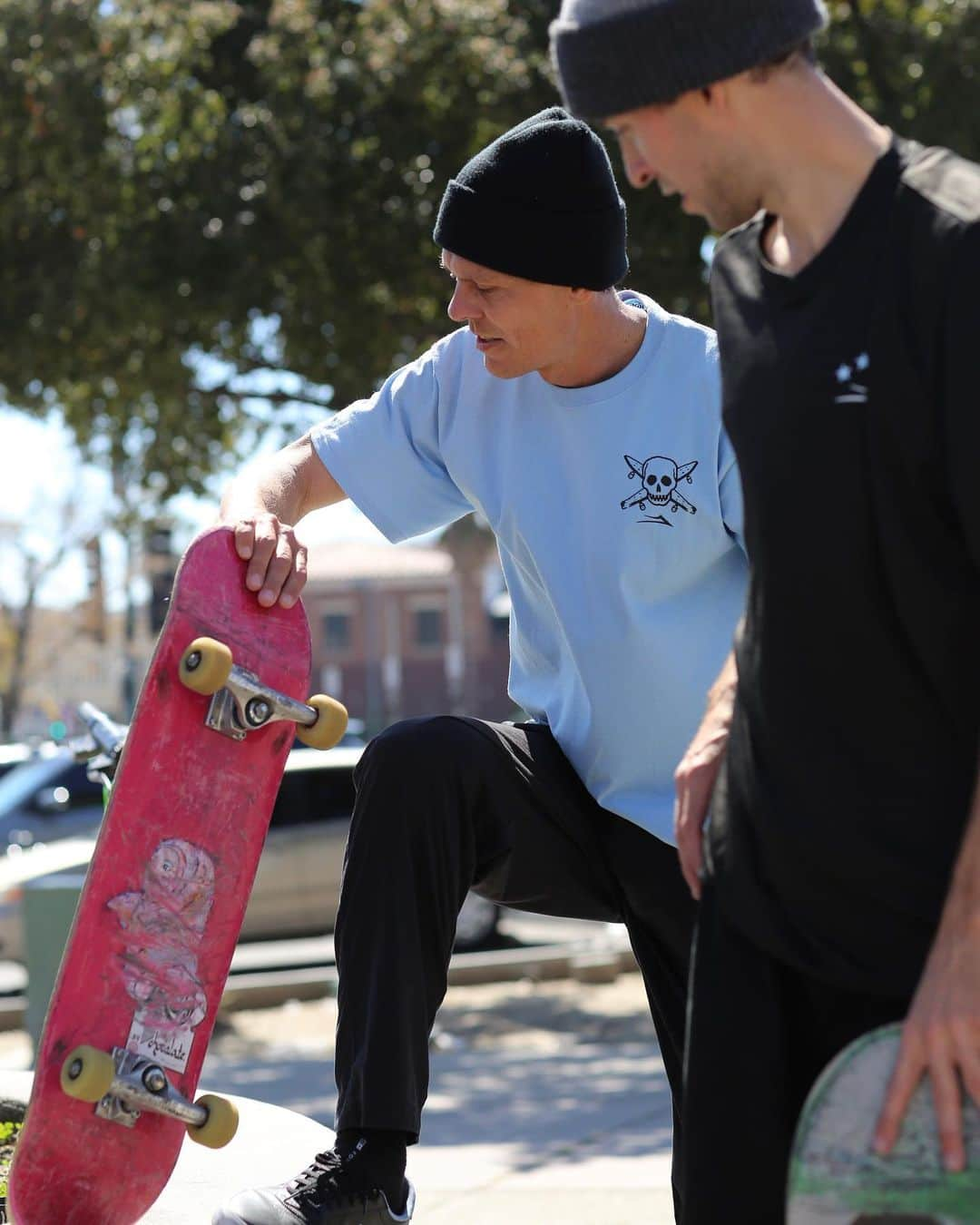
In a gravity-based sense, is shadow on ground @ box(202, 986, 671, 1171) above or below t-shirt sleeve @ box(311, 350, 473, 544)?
below

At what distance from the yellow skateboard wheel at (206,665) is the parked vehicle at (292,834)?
8.89 meters

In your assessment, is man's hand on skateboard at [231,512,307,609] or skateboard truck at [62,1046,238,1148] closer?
skateboard truck at [62,1046,238,1148]

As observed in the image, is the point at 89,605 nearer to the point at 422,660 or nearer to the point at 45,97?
the point at 422,660

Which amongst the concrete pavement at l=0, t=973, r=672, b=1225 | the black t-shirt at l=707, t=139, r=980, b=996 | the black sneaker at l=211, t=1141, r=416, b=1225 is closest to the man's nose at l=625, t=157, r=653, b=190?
the black t-shirt at l=707, t=139, r=980, b=996

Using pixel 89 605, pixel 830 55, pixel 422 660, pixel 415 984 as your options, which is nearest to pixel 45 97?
pixel 830 55

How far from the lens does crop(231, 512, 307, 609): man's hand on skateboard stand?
112 inches

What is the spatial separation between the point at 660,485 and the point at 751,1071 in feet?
3.98

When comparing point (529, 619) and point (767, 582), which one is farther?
point (529, 619)

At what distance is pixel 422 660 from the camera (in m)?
61.9

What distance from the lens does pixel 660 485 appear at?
112 inches

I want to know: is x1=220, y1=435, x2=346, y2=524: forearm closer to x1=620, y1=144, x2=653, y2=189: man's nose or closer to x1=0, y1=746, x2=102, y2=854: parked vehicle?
x1=620, y1=144, x2=653, y2=189: man's nose

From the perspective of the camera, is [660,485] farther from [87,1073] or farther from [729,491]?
[87,1073]

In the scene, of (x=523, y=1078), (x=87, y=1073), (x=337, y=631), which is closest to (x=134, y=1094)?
(x=87, y=1073)

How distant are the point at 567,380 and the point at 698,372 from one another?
0.23 meters
